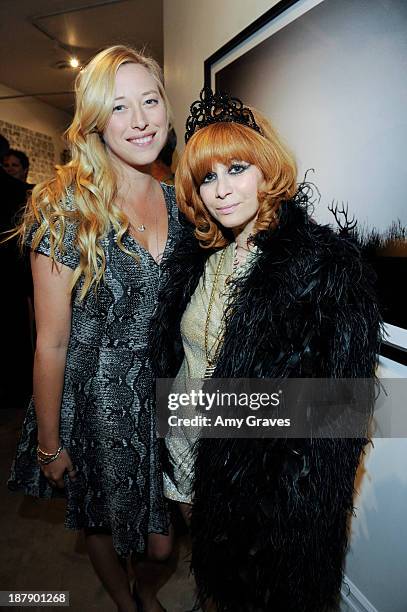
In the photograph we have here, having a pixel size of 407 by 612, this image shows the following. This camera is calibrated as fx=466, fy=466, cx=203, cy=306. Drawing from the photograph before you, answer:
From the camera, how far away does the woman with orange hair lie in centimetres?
106

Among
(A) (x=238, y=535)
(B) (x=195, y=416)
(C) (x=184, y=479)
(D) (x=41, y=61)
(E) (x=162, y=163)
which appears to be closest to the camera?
(A) (x=238, y=535)

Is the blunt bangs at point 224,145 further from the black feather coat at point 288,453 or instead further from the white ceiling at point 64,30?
the white ceiling at point 64,30

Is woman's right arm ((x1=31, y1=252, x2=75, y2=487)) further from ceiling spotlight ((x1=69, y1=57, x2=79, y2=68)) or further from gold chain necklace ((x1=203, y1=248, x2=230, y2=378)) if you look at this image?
ceiling spotlight ((x1=69, y1=57, x2=79, y2=68))

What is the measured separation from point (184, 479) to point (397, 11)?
1.40 meters

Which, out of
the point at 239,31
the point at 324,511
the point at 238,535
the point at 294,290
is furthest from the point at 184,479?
the point at 239,31

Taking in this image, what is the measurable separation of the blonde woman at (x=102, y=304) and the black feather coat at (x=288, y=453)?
0.32 m

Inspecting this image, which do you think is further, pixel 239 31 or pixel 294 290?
pixel 239 31

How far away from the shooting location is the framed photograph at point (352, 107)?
1.13 m

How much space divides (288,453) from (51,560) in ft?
5.19

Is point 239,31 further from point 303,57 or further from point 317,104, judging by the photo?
point 317,104

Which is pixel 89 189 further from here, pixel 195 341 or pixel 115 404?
pixel 115 404

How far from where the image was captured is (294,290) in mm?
1075

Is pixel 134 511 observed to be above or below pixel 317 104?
below

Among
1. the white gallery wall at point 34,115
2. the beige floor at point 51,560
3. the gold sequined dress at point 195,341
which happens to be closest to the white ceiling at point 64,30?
the white gallery wall at point 34,115
